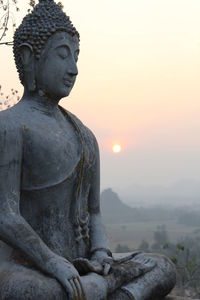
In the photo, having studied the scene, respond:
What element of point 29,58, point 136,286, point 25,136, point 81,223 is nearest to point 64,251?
point 81,223

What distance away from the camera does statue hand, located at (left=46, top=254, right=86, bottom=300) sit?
13.5 feet

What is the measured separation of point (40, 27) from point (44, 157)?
1.14 m

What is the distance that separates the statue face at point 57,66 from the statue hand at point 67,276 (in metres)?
1.48

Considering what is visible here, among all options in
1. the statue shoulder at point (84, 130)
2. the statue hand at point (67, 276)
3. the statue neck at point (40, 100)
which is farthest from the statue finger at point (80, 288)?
the statue neck at point (40, 100)

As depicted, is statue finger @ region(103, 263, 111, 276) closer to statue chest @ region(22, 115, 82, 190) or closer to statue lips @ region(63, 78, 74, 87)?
statue chest @ region(22, 115, 82, 190)

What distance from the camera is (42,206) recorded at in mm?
4582

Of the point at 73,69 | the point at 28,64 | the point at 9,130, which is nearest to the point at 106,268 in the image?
the point at 9,130

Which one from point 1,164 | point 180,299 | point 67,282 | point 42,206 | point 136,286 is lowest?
point 180,299

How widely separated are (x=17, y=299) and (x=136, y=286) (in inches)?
46.3

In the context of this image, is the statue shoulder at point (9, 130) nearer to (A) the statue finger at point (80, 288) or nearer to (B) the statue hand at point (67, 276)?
(B) the statue hand at point (67, 276)

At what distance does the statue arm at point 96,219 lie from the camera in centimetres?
492

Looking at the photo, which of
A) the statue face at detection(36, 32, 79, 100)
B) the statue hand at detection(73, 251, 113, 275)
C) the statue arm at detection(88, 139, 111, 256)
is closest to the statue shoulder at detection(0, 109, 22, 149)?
the statue face at detection(36, 32, 79, 100)

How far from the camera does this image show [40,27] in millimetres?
4656

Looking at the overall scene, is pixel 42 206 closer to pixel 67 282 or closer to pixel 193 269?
pixel 67 282
